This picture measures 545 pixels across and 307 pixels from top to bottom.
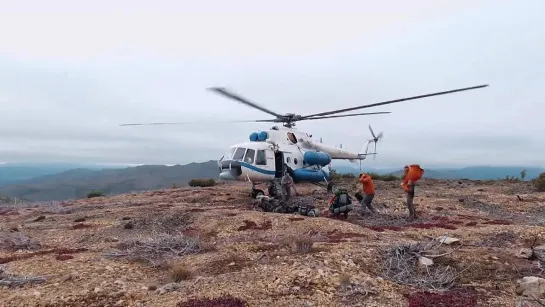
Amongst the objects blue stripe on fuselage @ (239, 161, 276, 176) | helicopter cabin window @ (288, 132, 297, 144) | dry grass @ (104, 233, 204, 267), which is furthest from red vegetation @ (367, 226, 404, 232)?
helicopter cabin window @ (288, 132, 297, 144)

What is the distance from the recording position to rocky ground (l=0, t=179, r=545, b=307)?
7.50 meters

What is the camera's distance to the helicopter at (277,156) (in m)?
19.8

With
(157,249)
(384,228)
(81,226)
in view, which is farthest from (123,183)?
(157,249)

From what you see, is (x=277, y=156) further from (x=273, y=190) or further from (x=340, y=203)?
(x=340, y=203)

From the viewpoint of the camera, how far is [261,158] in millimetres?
20281

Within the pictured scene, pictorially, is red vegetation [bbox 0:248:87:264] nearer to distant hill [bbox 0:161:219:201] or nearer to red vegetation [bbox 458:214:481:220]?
red vegetation [bbox 458:214:481:220]

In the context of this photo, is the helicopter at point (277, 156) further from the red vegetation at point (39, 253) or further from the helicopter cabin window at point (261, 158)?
the red vegetation at point (39, 253)

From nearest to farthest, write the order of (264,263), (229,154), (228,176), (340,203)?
(264,263) → (340,203) → (228,176) → (229,154)

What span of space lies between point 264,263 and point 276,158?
489 inches

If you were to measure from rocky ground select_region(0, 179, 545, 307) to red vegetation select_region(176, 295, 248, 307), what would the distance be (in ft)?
0.06

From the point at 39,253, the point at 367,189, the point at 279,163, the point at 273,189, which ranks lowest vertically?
the point at 39,253

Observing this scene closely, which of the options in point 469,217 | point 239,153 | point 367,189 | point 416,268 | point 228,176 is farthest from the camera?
point 239,153

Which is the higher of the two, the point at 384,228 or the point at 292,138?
the point at 292,138

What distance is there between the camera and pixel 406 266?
891 cm
